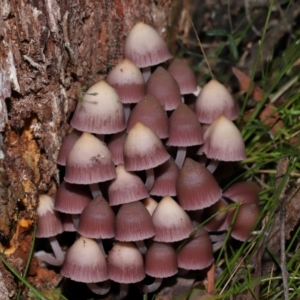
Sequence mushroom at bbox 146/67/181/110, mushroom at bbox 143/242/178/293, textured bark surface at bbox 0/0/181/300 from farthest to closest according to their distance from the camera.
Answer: mushroom at bbox 146/67/181/110
mushroom at bbox 143/242/178/293
textured bark surface at bbox 0/0/181/300

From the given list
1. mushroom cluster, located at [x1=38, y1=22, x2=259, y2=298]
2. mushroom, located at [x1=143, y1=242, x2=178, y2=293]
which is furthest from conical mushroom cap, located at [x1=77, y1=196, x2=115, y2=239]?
mushroom, located at [x1=143, y1=242, x2=178, y2=293]

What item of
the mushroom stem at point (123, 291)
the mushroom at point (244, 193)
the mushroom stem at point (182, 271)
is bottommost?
the mushroom stem at point (123, 291)

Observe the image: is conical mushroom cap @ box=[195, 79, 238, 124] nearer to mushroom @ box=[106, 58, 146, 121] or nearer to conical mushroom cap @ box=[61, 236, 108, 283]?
mushroom @ box=[106, 58, 146, 121]

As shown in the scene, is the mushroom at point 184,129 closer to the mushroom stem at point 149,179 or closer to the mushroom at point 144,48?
the mushroom stem at point 149,179

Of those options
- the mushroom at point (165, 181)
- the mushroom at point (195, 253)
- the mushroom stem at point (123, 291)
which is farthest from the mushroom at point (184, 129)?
the mushroom stem at point (123, 291)

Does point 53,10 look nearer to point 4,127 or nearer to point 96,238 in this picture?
point 4,127

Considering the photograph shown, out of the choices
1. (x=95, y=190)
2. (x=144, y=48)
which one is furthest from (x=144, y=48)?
(x=95, y=190)

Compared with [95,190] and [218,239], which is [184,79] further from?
[218,239]
